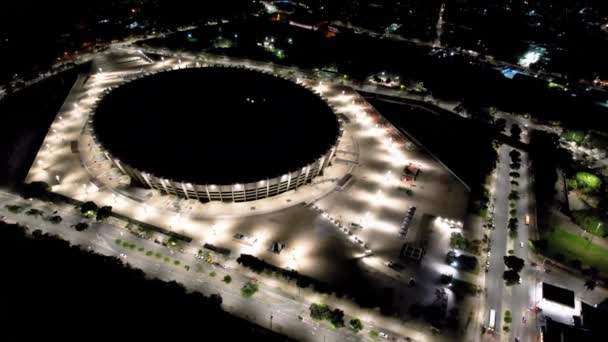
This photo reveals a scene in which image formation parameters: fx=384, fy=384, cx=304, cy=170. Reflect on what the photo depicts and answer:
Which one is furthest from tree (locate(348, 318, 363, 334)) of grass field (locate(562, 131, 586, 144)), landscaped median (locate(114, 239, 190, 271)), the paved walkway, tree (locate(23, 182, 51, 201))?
grass field (locate(562, 131, 586, 144))

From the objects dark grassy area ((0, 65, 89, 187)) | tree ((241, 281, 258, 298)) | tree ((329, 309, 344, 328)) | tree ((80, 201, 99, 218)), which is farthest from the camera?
dark grassy area ((0, 65, 89, 187))

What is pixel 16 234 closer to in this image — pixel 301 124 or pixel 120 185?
pixel 120 185

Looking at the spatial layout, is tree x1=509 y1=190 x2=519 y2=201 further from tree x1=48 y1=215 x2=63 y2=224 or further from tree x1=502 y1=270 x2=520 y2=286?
tree x1=48 y1=215 x2=63 y2=224

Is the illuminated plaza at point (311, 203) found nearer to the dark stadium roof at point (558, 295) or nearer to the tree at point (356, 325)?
the tree at point (356, 325)

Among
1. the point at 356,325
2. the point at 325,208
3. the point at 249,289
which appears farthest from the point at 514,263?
the point at 249,289

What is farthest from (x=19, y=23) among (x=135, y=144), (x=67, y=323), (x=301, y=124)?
(x=67, y=323)

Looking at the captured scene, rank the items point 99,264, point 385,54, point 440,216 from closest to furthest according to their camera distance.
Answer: point 99,264, point 440,216, point 385,54
